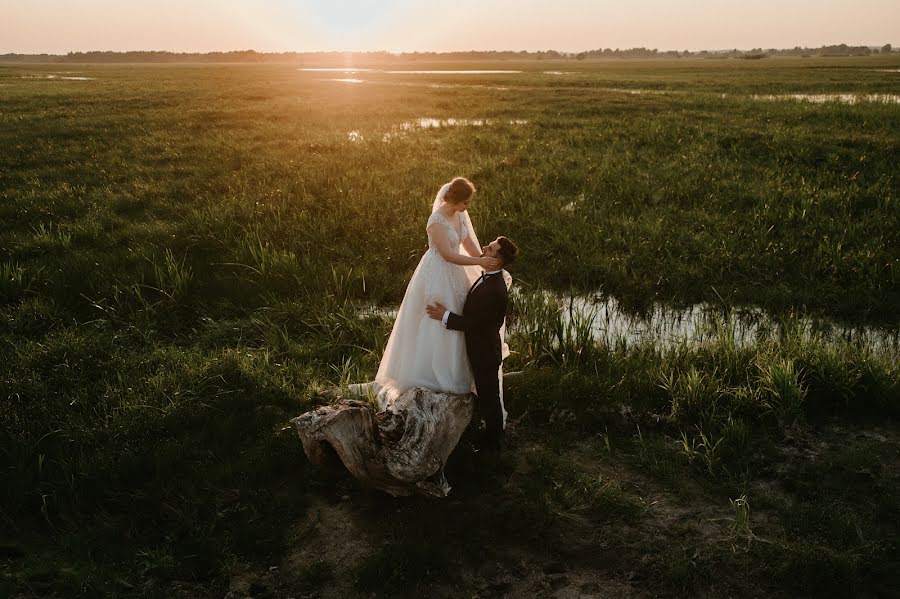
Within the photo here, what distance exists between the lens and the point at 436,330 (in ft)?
19.3

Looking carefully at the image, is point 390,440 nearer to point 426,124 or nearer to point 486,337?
point 486,337

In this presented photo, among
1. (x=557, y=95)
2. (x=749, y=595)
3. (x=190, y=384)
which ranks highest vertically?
(x=557, y=95)

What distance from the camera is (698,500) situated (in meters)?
5.41

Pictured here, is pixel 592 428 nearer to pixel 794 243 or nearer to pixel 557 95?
pixel 794 243

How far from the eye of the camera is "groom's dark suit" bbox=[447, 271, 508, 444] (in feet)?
18.3

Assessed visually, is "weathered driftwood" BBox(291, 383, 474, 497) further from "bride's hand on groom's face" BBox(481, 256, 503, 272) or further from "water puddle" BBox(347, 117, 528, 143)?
"water puddle" BBox(347, 117, 528, 143)

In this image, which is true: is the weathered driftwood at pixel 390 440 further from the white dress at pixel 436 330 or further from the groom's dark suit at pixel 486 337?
the groom's dark suit at pixel 486 337

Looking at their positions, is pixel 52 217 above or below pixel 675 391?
above

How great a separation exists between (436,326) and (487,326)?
0.51 m

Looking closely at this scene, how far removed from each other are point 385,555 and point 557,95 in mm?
39146

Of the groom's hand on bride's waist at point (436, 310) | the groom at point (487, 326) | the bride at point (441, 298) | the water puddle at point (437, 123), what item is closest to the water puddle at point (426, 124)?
the water puddle at point (437, 123)

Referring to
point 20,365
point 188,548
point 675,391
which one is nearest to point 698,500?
point 675,391

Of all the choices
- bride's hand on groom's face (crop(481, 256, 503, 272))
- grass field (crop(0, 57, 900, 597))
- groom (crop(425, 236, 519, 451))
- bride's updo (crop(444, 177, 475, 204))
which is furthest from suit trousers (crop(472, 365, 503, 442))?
bride's updo (crop(444, 177, 475, 204))

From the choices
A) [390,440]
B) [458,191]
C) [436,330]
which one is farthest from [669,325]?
[390,440]
